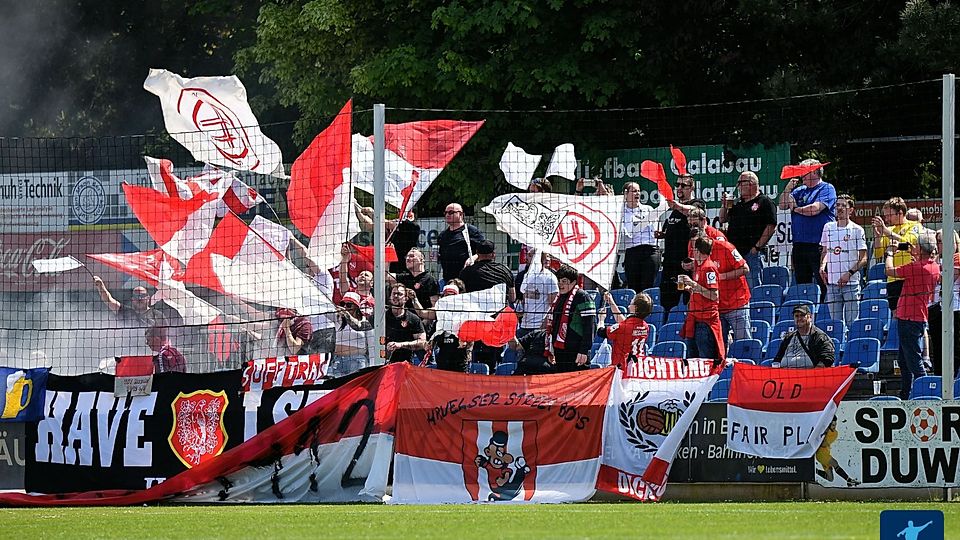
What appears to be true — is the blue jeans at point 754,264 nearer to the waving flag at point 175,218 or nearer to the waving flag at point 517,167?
the waving flag at point 517,167

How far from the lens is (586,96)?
2386 cm

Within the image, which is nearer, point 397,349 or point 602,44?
point 397,349

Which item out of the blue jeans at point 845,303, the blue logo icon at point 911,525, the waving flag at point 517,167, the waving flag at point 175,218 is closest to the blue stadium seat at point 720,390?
the blue jeans at point 845,303

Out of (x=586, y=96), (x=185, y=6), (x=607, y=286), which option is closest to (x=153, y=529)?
(x=607, y=286)

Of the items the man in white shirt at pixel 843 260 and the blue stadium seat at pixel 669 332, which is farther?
the blue stadium seat at pixel 669 332

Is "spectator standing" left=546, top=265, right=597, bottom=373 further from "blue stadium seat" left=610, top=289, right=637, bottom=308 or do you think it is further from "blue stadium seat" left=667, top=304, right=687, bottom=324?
"blue stadium seat" left=610, top=289, right=637, bottom=308

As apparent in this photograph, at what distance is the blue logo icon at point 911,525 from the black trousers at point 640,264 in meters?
9.62

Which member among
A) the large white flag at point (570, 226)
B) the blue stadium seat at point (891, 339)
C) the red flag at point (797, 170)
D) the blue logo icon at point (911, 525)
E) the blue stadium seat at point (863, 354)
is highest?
the red flag at point (797, 170)

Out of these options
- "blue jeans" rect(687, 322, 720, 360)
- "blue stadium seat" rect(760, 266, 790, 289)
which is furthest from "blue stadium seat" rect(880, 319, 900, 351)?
"blue jeans" rect(687, 322, 720, 360)

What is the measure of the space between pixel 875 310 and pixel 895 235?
3.08 feet

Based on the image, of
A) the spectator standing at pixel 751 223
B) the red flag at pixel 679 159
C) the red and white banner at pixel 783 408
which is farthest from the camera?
the red flag at pixel 679 159

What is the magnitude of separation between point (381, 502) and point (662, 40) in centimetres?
1237

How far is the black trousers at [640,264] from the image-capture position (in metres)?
16.9

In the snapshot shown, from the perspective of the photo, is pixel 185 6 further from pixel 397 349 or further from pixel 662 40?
pixel 397 349
